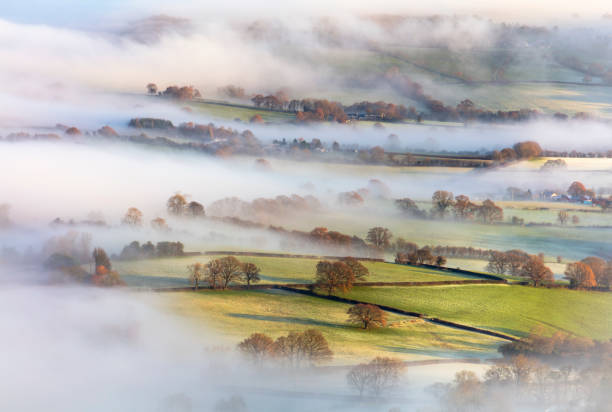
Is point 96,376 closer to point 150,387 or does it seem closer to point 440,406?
point 150,387

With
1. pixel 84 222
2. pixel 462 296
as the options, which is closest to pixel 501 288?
pixel 462 296

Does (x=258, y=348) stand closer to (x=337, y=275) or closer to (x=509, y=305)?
(x=337, y=275)

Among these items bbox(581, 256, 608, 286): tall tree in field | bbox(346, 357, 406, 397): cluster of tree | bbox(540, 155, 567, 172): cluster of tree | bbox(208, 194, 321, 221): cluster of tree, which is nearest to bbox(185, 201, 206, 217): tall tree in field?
bbox(208, 194, 321, 221): cluster of tree

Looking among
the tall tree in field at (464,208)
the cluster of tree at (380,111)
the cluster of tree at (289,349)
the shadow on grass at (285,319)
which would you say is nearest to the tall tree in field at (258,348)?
the cluster of tree at (289,349)

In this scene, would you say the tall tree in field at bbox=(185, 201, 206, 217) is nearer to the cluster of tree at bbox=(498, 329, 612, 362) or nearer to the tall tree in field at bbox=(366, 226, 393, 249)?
the tall tree in field at bbox=(366, 226, 393, 249)

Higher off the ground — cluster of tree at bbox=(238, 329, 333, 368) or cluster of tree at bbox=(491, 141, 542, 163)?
cluster of tree at bbox=(491, 141, 542, 163)

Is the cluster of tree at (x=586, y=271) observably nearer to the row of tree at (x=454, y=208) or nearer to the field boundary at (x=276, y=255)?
the row of tree at (x=454, y=208)

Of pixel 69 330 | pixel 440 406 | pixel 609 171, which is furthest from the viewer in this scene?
pixel 609 171
